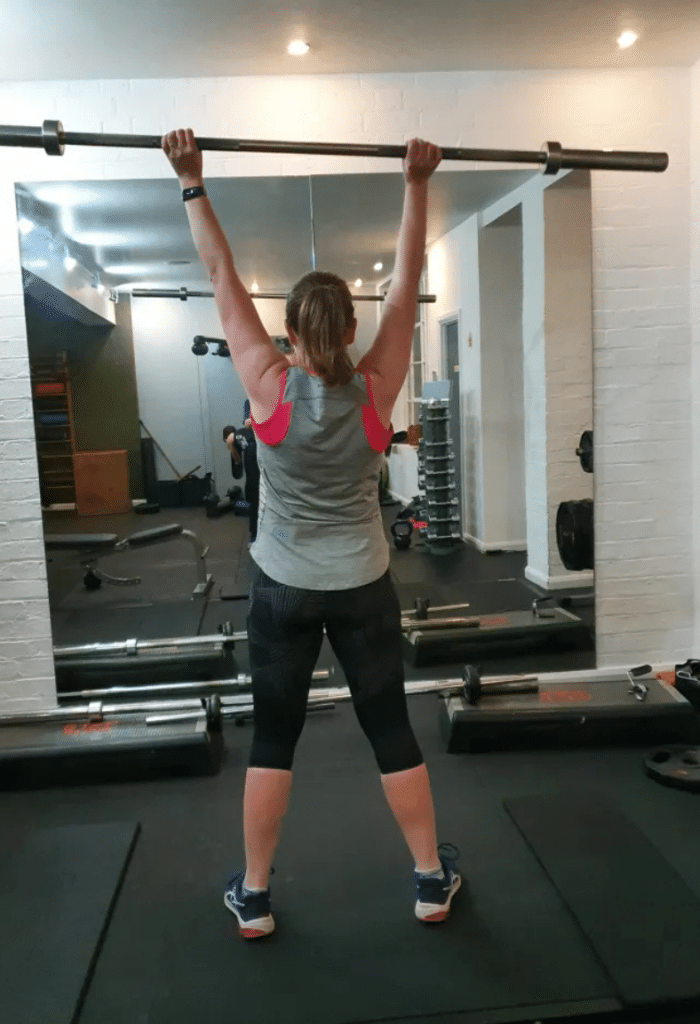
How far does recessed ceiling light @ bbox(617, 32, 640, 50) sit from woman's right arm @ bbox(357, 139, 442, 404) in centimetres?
139

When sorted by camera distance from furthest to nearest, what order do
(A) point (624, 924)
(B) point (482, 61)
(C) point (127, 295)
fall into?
(C) point (127, 295) → (B) point (482, 61) → (A) point (624, 924)

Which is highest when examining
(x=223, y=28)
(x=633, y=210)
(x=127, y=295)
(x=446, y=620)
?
(x=223, y=28)

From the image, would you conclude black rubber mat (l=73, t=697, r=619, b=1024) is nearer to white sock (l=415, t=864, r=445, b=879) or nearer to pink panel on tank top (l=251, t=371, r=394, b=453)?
white sock (l=415, t=864, r=445, b=879)

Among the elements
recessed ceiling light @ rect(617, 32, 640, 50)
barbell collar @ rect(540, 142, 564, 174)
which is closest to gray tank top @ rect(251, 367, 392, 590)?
barbell collar @ rect(540, 142, 564, 174)

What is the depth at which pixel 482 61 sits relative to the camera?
2.85m

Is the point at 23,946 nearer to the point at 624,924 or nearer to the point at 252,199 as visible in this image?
the point at 624,924

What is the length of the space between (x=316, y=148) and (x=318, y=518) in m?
0.82

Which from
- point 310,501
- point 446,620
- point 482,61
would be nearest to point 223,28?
point 482,61

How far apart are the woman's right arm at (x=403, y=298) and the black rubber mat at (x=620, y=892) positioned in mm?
1180

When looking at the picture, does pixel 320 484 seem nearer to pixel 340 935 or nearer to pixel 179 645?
pixel 340 935

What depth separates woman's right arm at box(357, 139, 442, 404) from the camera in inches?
67.1

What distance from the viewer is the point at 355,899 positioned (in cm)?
193

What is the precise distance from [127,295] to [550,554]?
1.97 meters

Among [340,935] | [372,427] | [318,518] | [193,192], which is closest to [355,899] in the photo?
[340,935]
